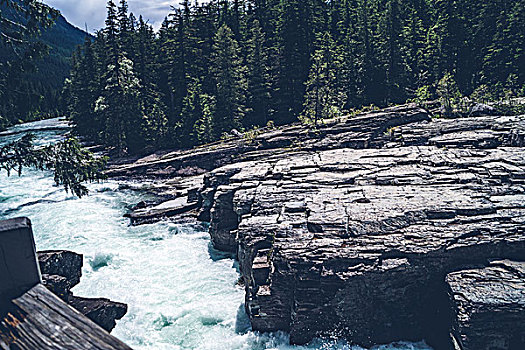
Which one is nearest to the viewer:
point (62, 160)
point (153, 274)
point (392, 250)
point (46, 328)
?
point (46, 328)

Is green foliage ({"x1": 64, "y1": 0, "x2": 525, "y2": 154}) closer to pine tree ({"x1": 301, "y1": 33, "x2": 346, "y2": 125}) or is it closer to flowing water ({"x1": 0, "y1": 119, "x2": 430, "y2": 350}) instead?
pine tree ({"x1": 301, "y1": 33, "x2": 346, "y2": 125})

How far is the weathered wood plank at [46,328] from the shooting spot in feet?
6.16

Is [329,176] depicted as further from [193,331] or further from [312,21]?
[312,21]

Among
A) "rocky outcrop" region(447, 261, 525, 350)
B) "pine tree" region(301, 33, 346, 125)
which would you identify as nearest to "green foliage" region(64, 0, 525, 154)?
"pine tree" region(301, 33, 346, 125)

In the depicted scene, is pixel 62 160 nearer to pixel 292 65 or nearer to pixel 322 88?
pixel 322 88

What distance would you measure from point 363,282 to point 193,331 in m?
6.37

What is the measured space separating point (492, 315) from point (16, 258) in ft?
37.7

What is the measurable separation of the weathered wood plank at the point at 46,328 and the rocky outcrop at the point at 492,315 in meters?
10.9

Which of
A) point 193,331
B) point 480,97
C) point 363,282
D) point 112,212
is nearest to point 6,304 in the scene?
point 363,282

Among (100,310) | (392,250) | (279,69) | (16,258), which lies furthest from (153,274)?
(279,69)

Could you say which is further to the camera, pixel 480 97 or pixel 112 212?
pixel 480 97

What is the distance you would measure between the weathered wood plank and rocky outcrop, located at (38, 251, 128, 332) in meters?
8.92

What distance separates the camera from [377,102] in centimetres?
4375

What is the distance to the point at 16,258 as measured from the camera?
226 centimetres
